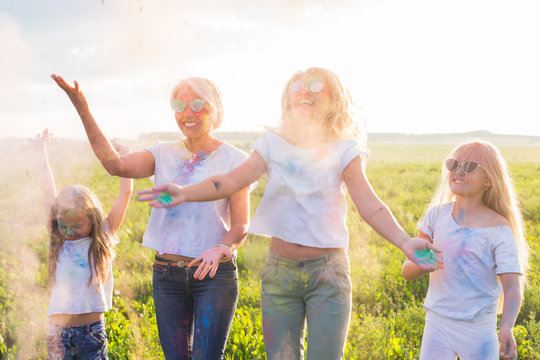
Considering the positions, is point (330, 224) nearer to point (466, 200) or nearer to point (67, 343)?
point (466, 200)

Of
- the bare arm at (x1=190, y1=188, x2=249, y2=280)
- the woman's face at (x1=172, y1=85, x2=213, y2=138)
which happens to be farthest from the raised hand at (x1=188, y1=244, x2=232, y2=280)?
the woman's face at (x1=172, y1=85, x2=213, y2=138)

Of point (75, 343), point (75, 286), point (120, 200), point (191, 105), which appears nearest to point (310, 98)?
point (191, 105)

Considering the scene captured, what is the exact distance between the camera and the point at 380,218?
2.15 metres

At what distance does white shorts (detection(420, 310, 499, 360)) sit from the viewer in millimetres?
2410

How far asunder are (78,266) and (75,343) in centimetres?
46

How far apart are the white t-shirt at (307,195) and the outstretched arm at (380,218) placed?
6 cm

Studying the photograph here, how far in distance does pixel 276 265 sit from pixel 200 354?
25.6 inches

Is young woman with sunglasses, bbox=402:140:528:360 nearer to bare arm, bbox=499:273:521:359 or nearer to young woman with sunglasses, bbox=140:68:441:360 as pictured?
bare arm, bbox=499:273:521:359

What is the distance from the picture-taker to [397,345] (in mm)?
3727

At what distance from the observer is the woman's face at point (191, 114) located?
2510 millimetres

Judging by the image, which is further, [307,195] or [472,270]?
[472,270]

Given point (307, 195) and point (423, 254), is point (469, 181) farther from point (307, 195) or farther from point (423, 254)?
point (307, 195)

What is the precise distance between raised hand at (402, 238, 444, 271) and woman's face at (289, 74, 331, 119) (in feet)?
2.57

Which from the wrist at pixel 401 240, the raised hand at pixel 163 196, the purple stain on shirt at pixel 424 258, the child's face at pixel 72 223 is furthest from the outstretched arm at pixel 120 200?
the purple stain on shirt at pixel 424 258
